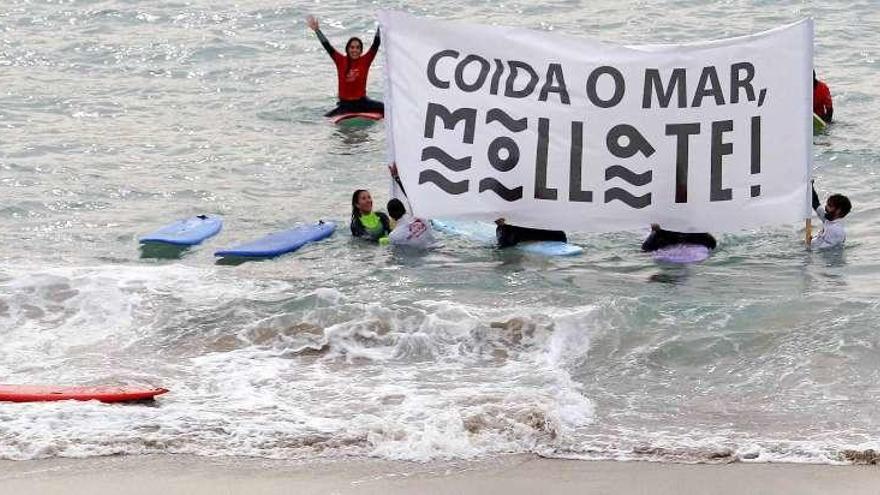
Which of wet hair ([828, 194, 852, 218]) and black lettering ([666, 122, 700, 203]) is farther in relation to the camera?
wet hair ([828, 194, 852, 218])

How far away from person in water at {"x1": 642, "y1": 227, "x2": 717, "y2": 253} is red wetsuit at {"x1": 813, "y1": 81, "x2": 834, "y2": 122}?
522cm

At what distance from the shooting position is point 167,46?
80.9 ft

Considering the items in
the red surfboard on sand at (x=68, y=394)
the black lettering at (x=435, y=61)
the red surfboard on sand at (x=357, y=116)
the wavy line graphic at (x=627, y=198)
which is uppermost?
the black lettering at (x=435, y=61)

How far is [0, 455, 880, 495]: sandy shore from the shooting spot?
9.20 m

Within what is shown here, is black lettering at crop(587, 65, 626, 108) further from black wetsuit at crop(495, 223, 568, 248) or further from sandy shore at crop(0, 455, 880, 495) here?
sandy shore at crop(0, 455, 880, 495)

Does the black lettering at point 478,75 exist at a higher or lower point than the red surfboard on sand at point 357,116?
higher

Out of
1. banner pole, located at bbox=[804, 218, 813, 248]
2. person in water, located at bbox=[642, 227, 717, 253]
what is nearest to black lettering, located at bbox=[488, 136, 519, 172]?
person in water, located at bbox=[642, 227, 717, 253]

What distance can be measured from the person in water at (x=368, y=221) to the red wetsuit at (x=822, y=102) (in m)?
6.62

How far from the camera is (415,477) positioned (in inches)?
373

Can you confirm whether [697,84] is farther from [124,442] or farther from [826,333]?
[124,442]

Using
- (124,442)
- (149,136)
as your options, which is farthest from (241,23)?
(124,442)

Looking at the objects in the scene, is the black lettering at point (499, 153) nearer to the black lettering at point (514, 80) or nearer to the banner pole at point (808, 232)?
the black lettering at point (514, 80)

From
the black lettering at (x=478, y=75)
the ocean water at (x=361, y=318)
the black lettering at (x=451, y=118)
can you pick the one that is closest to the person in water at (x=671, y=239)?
the ocean water at (x=361, y=318)

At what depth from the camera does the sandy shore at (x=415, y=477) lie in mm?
9203
